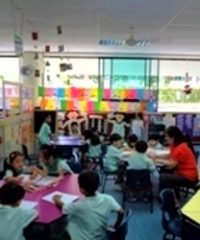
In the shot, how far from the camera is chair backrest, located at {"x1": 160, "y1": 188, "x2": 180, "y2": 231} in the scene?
3.40 m

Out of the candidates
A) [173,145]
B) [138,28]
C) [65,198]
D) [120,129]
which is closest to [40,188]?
[65,198]

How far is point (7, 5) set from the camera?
5.70 m

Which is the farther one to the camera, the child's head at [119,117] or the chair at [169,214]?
the child's head at [119,117]

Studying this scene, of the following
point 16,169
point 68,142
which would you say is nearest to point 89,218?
point 16,169

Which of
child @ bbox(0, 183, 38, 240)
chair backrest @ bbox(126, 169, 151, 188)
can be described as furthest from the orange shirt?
child @ bbox(0, 183, 38, 240)

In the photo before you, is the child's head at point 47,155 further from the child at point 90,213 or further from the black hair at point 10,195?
the black hair at point 10,195

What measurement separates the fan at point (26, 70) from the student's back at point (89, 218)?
8.10 m

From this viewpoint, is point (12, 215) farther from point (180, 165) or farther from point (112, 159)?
point (112, 159)

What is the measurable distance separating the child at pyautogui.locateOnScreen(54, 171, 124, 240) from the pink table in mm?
129

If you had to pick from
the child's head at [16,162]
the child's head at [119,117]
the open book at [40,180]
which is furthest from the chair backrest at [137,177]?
the child's head at [119,117]

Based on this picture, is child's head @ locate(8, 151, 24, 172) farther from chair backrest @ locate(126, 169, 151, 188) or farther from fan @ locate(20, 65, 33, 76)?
fan @ locate(20, 65, 33, 76)

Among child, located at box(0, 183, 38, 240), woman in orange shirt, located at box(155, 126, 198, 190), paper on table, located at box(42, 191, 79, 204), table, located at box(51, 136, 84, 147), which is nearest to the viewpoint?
child, located at box(0, 183, 38, 240)

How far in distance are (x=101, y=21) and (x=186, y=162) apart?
3.13 metres

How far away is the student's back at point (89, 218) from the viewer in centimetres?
279
